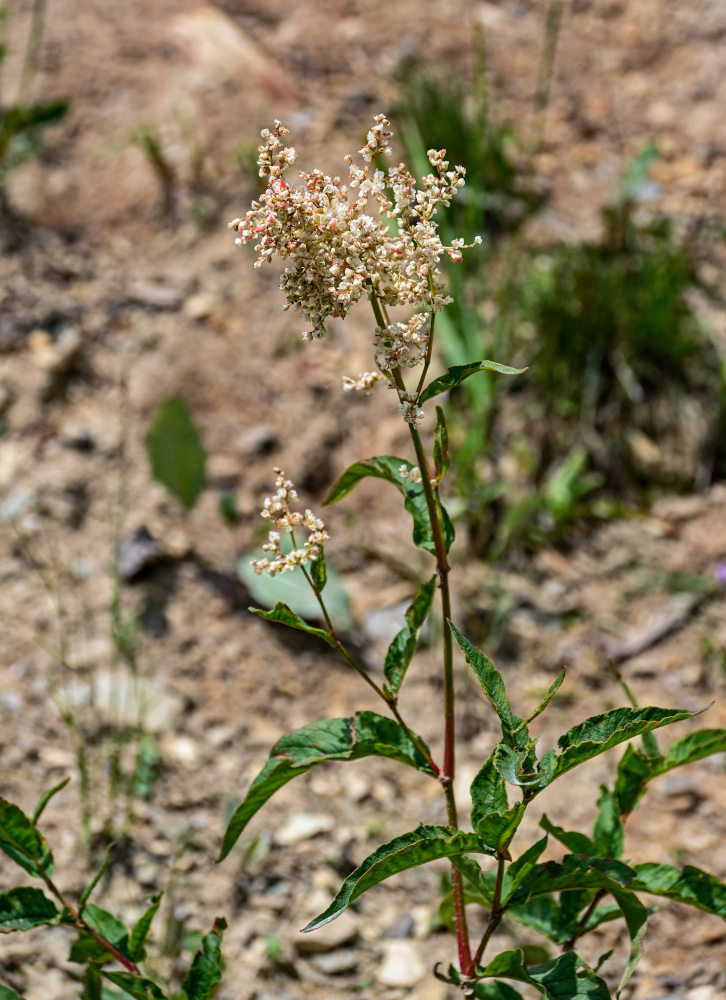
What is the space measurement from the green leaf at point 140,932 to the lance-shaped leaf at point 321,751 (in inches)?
6.6

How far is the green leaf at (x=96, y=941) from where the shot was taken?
1424 millimetres

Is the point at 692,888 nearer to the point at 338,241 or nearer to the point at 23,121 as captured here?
the point at 338,241

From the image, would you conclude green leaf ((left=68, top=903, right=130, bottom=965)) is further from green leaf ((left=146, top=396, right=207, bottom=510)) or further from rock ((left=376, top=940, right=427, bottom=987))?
green leaf ((left=146, top=396, right=207, bottom=510))

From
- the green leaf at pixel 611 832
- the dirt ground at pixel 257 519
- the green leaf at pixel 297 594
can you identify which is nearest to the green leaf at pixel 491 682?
the green leaf at pixel 611 832

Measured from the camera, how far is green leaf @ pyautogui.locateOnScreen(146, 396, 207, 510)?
2600 millimetres

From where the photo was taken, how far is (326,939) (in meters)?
1.94

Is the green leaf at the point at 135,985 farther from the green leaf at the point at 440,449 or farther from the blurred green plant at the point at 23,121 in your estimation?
the blurred green plant at the point at 23,121

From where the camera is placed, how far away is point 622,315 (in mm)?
3096

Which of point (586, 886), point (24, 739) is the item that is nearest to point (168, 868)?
point (24, 739)

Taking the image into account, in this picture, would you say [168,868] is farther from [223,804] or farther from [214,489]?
[214,489]

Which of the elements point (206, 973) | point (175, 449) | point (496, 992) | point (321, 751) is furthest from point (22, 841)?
point (175, 449)

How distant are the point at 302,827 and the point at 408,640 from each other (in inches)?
36.9

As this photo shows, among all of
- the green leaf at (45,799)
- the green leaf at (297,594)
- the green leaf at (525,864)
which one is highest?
the green leaf at (297,594)

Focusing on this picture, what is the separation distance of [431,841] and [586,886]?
26 cm
